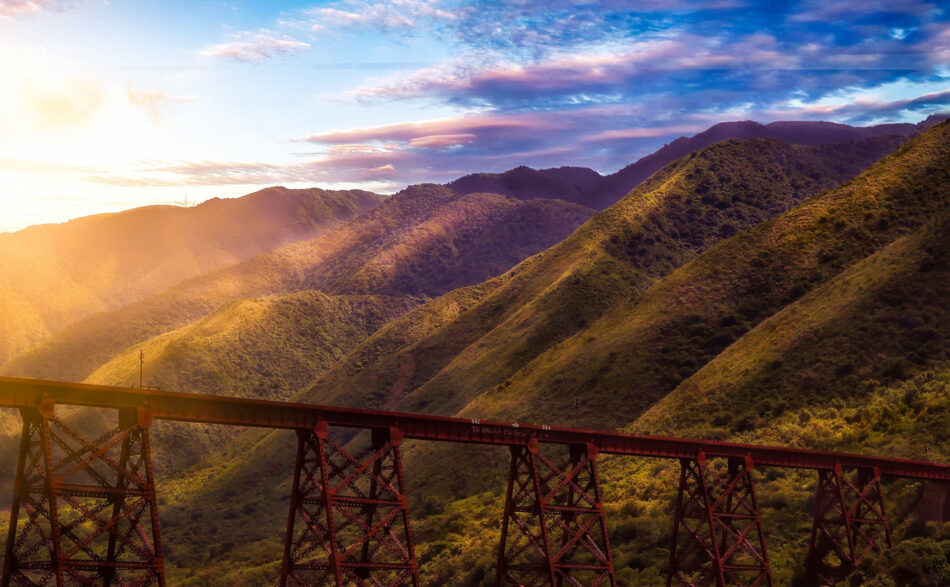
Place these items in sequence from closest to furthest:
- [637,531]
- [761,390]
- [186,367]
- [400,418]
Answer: [400,418] → [637,531] → [761,390] → [186,367]

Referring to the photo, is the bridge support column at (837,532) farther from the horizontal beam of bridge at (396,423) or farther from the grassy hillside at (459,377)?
the grassy hillside at (459,377)

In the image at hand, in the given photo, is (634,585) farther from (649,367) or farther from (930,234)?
(930,234)

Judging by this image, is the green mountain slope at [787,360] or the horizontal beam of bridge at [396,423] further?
the green mountain slope at [787,360]

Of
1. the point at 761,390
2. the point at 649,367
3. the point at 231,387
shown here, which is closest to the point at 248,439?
the point at 231,387

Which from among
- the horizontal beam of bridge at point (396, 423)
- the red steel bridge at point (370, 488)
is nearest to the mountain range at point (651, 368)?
the red steel bridge at point (370, 488)

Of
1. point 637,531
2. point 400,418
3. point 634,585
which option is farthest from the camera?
point 637,531

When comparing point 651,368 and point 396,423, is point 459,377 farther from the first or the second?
point 396,423

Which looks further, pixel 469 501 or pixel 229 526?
pixel 229 526
